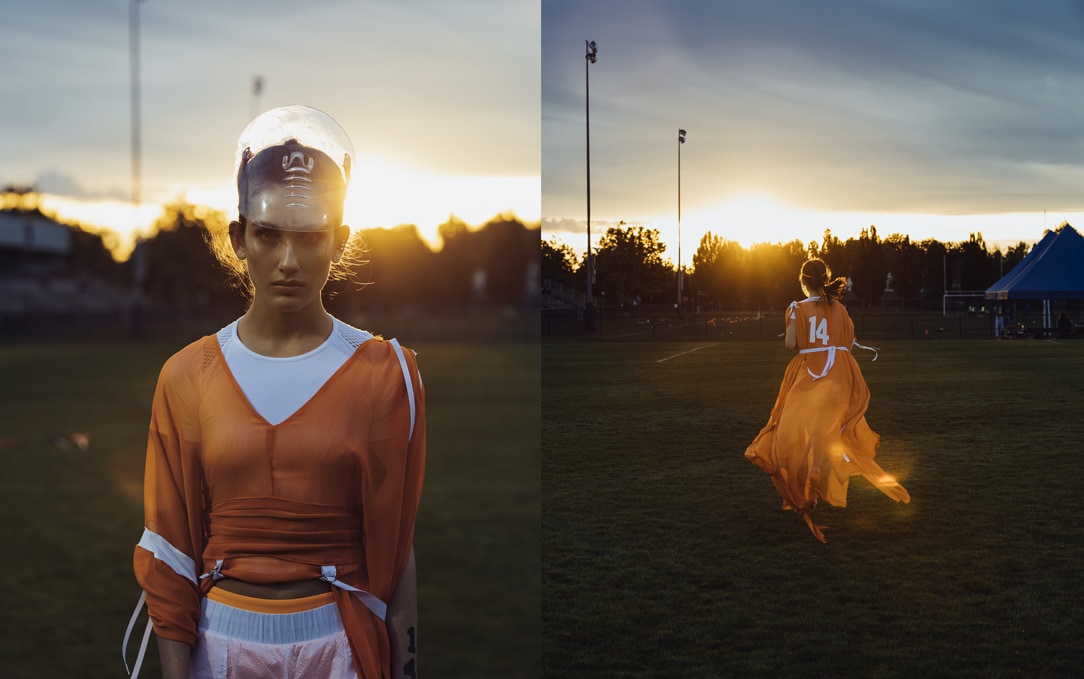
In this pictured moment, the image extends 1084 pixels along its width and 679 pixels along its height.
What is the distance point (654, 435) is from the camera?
507 inches

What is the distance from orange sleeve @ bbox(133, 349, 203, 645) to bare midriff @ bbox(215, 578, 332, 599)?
96 millimetres

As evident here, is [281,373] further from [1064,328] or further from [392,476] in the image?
[1064,328]

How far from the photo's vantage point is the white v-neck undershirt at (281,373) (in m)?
1.89

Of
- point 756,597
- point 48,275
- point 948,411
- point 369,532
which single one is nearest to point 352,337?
point 369,532

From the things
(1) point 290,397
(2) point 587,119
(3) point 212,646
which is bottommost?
(3) point 212,646

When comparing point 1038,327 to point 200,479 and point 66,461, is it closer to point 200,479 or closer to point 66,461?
point 66,461

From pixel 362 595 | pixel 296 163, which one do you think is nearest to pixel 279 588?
pixel 362 595

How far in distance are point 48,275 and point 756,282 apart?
41153 mm

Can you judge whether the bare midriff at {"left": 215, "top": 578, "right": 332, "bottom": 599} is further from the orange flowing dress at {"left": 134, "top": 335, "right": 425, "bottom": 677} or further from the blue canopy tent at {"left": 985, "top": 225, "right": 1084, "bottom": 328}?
the blue canopy tent at {"left": 985, "top": 225, "right": 1084, "bottom": 328}

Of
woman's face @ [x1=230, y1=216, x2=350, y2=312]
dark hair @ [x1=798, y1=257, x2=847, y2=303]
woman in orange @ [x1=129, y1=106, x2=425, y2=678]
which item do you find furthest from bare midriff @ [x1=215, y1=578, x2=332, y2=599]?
dark hair @ [x1=798, y1=257, x2=847, y2=303]

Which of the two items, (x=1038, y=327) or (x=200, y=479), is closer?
(x=200, y=479)

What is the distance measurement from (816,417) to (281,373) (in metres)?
6.01

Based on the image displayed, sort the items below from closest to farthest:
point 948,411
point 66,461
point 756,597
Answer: point 756,597, point 66,461, point 948,411

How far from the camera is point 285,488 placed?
1.87m
